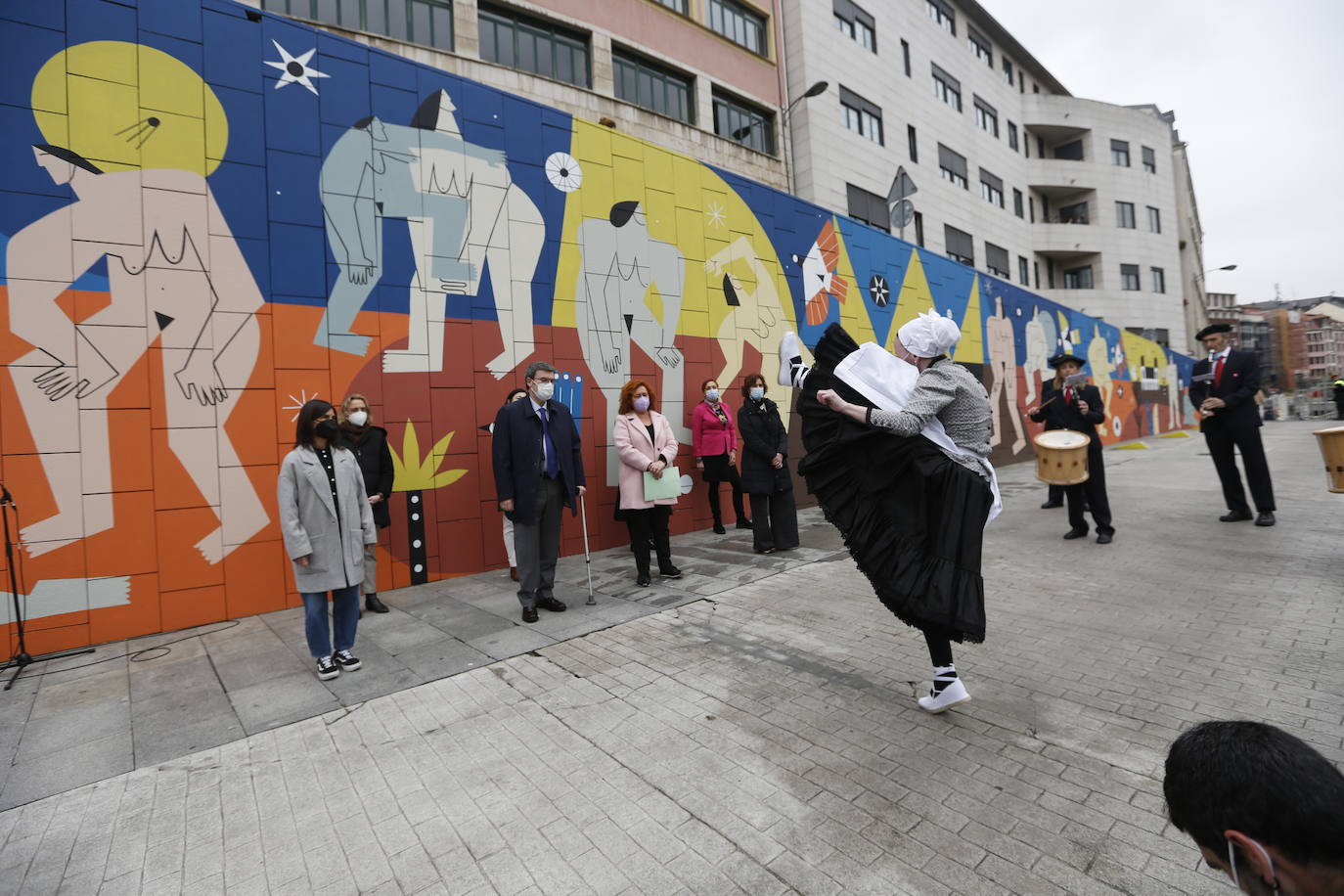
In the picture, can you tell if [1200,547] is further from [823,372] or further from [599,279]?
[599,279]

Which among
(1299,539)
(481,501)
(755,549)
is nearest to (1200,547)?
(1299,539)

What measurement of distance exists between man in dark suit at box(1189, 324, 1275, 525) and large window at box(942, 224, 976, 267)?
20.6 meters

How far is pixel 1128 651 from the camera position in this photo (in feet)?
12.8

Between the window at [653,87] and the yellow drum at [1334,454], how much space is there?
15.2 metres

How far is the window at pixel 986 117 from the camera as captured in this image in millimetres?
30609

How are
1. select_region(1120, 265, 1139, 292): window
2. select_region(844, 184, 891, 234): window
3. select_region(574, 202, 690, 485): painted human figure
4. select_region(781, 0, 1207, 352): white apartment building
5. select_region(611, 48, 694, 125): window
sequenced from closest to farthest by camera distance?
select_region(574, 202, 690, 485): painted human figure, select_region(611, 48, 694, 125): window, select_region(781, 0, 1207, 352): white apartment building, select_region(844, 184, 891, 234): window, select_region(1120, 265, 1139, 292): window

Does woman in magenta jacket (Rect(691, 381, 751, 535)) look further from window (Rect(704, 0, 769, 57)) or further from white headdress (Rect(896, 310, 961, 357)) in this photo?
window (Rect(704, 0, 769, 57))

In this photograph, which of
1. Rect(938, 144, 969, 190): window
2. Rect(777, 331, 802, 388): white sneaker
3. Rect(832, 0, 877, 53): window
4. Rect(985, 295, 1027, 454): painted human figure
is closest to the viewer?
Rect(777, 331, 802, 388): white sneaker

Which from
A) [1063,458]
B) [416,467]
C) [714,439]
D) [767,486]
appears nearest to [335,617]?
[416,467]

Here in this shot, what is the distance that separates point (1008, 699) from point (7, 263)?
7.38m

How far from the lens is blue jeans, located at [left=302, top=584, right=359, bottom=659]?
13.4 feet

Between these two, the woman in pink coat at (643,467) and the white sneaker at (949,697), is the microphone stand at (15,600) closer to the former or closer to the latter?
the woman in pink coat at (643,467)

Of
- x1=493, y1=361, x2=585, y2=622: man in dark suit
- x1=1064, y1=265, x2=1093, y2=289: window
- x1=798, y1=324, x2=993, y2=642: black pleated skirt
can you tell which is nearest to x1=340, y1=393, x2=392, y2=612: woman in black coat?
x1=493, y1=361, x2=585, y2=622: man in dark suit

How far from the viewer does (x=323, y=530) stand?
4117 mm
